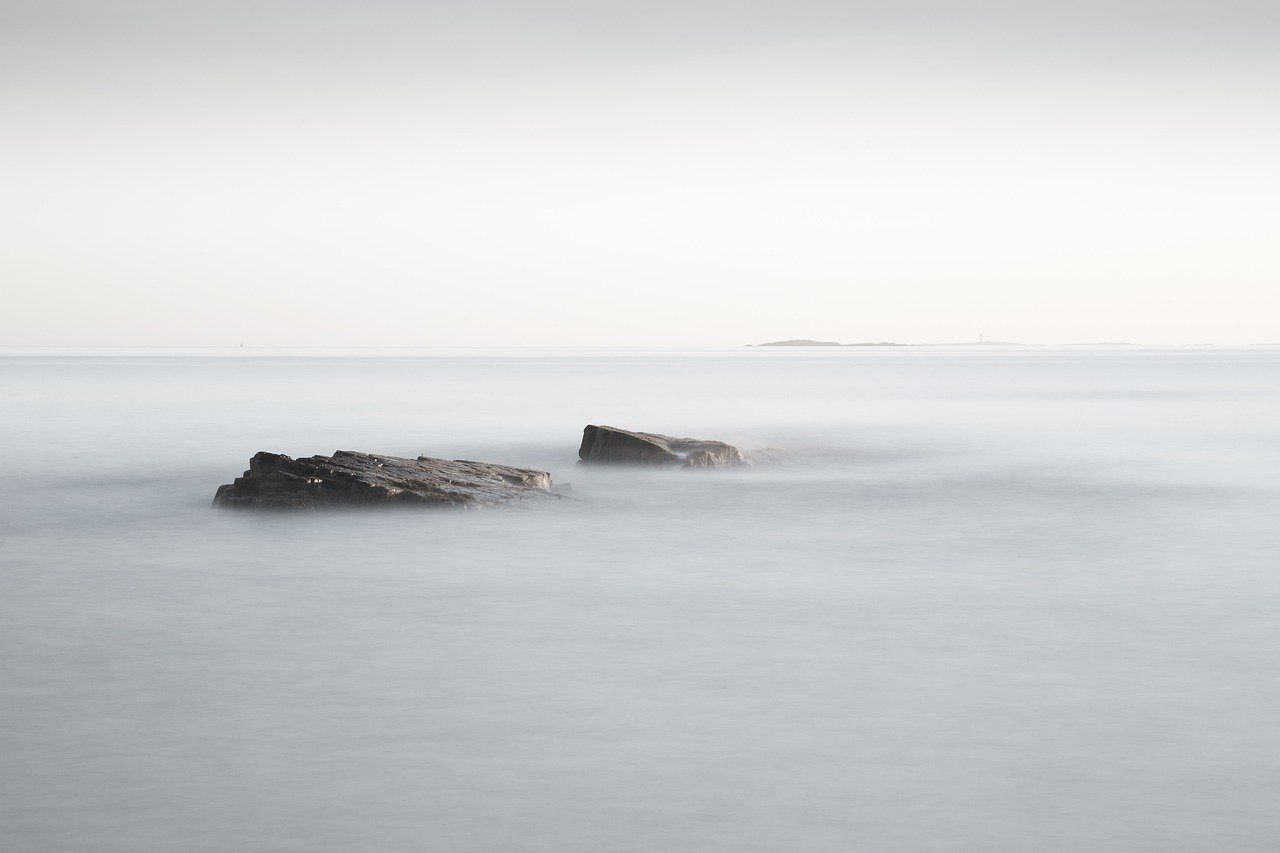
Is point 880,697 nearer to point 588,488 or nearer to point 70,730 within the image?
point 70,730

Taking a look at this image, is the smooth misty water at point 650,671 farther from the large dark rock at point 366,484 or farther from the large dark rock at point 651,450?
the large dark rock at point 651,450

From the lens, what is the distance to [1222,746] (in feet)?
21.2

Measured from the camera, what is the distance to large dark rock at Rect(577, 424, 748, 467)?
21.0 m

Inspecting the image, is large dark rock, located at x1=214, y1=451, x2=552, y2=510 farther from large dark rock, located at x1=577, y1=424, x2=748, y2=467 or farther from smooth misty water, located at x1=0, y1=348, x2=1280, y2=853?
large dark rock, located at x1=577, y1=424, x2=748, y2=467

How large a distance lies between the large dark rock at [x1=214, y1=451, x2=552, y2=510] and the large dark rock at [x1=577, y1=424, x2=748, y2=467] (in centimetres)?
410

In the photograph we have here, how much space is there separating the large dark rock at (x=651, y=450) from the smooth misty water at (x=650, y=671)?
68.4 inches

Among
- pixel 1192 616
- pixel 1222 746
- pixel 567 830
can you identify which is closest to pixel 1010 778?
pixel 1222 746

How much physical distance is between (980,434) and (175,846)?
97.5 ft

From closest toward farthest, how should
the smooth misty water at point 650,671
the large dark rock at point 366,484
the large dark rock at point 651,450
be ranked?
the smooth misty water at point 650,671
the large dark rock at point 366,484
the large dark rock at point 651,450

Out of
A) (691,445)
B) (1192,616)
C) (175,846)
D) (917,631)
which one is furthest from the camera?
(691,445)

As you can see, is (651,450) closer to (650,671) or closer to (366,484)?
(366,484)

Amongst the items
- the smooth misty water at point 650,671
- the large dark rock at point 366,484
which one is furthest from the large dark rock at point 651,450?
the large dark rock at point 366,484

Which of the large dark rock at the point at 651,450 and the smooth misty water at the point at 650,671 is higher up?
the large dark rock at the point at 651,450

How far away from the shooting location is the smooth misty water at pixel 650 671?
18.2 feet
